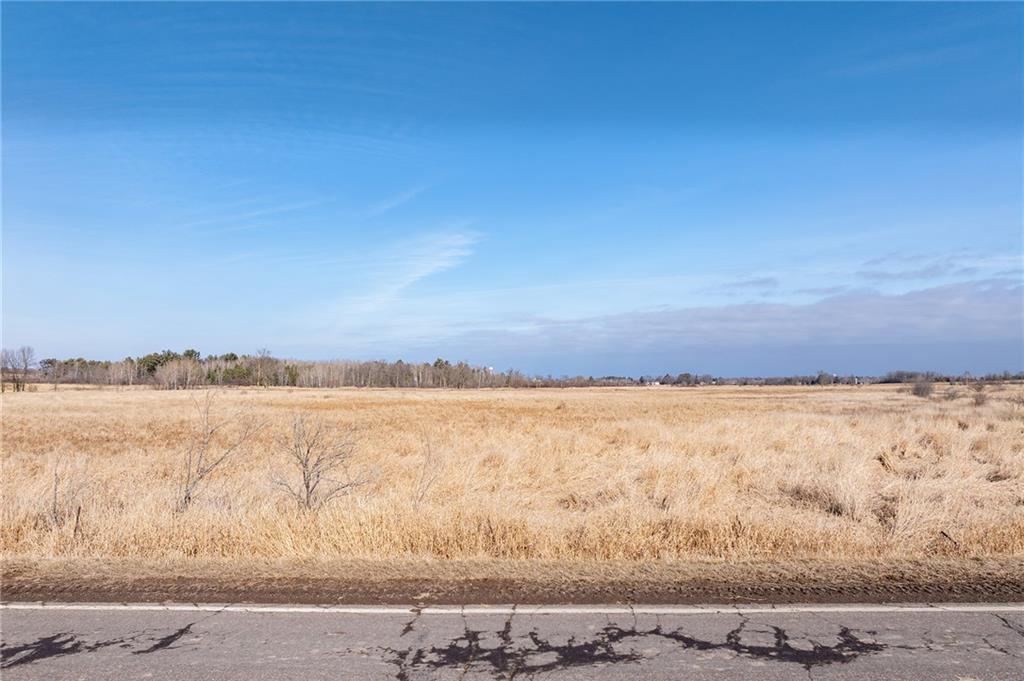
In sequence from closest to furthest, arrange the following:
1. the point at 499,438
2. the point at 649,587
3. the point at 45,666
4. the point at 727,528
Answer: the point at 45,666, the point at 649,587, the point at 727,528, the point at 499,438

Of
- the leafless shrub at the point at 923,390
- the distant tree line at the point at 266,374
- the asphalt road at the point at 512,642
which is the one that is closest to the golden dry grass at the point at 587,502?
the asphalt road at the point at 512,642

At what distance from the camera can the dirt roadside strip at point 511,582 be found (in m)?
5.96

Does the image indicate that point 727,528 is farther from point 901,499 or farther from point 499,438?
point 499,438

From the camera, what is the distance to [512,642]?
4.91m

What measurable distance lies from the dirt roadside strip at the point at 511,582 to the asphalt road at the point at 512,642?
291 mm

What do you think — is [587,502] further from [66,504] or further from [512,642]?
[66,504]

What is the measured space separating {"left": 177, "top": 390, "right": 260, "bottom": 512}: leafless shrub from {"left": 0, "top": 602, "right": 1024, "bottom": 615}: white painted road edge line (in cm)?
475

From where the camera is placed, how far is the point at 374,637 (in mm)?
5020

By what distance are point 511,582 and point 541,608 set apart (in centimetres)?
75

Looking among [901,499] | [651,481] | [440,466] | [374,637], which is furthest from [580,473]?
[374,637]

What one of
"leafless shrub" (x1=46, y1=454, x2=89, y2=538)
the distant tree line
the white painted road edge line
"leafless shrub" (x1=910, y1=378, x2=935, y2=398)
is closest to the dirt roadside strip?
the white painted road edge line

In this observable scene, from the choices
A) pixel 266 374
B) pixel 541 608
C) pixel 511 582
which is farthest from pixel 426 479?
pixel 266 374

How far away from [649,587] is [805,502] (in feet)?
24.3

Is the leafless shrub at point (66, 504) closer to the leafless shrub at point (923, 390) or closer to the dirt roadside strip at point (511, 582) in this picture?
the dirt roadside strip at point (511, 582)
